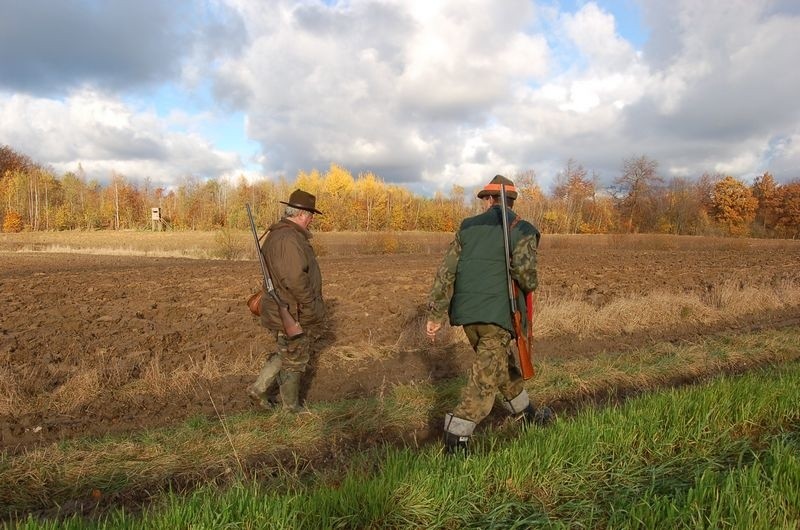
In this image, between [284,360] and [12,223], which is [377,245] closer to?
[284,360]

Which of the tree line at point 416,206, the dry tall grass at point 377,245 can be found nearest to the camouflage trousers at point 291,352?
the dry tall grass at point 377,245

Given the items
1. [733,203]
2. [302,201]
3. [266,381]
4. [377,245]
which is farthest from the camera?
[733,203]

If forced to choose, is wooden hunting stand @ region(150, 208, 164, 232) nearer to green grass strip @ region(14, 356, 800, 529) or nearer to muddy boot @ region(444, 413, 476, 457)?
muddy boot @ region(444, 413, 476, 457)

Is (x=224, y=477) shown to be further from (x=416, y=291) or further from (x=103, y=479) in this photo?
(x=416, y=291)

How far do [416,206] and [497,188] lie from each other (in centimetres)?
7744

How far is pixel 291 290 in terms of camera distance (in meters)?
5.88

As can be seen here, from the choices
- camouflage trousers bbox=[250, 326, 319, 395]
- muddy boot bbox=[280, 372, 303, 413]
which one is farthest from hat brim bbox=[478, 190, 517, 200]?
muddy boot bbox=[280, 372, 303, 413]

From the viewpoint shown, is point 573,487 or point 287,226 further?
point 287,226

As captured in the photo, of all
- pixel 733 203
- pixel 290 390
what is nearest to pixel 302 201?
pixel 290 390

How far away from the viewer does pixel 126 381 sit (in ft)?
24.4

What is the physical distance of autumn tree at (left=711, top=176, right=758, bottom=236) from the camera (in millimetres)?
72000

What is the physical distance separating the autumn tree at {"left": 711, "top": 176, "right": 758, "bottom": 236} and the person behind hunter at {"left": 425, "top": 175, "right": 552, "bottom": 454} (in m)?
77.7

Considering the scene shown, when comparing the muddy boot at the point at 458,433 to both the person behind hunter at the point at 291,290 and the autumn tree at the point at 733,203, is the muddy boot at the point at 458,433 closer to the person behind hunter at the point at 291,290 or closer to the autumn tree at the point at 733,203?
the person behind hunter at the point at 291,290

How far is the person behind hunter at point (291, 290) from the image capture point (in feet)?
19.0
